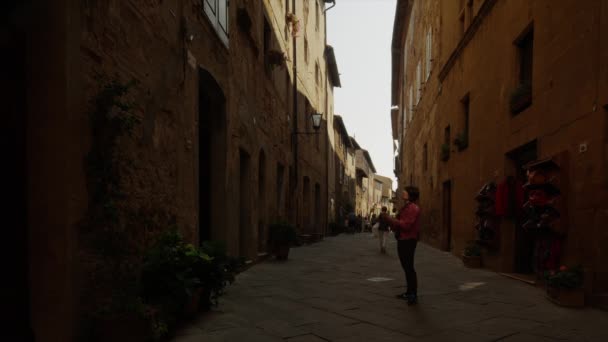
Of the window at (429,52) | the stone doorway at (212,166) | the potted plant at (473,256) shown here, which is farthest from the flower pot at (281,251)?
the window at (429,52)

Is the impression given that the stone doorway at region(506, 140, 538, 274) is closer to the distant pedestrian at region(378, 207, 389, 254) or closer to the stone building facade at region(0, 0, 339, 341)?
the stone building facade at region(0, 0, 339, 341)

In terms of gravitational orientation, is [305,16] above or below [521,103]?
above

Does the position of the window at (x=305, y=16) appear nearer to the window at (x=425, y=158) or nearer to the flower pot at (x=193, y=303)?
the window at (x=425, y=158)

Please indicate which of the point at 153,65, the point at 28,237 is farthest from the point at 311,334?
the point at 153,65

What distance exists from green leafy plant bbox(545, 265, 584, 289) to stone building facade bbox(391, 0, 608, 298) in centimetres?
13

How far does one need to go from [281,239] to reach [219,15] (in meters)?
4.85

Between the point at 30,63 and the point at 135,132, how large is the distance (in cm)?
110

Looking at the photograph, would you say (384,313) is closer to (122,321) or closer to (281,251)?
(122,321)

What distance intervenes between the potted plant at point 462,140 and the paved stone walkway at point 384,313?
377 centimetres

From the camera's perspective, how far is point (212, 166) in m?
7.30

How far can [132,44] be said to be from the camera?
409 centimetres

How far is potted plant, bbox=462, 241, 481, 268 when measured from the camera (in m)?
9.00

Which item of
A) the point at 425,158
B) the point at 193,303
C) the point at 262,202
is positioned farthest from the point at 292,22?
the point at 193,303

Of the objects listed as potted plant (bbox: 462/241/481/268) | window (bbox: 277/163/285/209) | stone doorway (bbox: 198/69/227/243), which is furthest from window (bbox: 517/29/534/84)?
window (bbox: 277/163/285/209)
